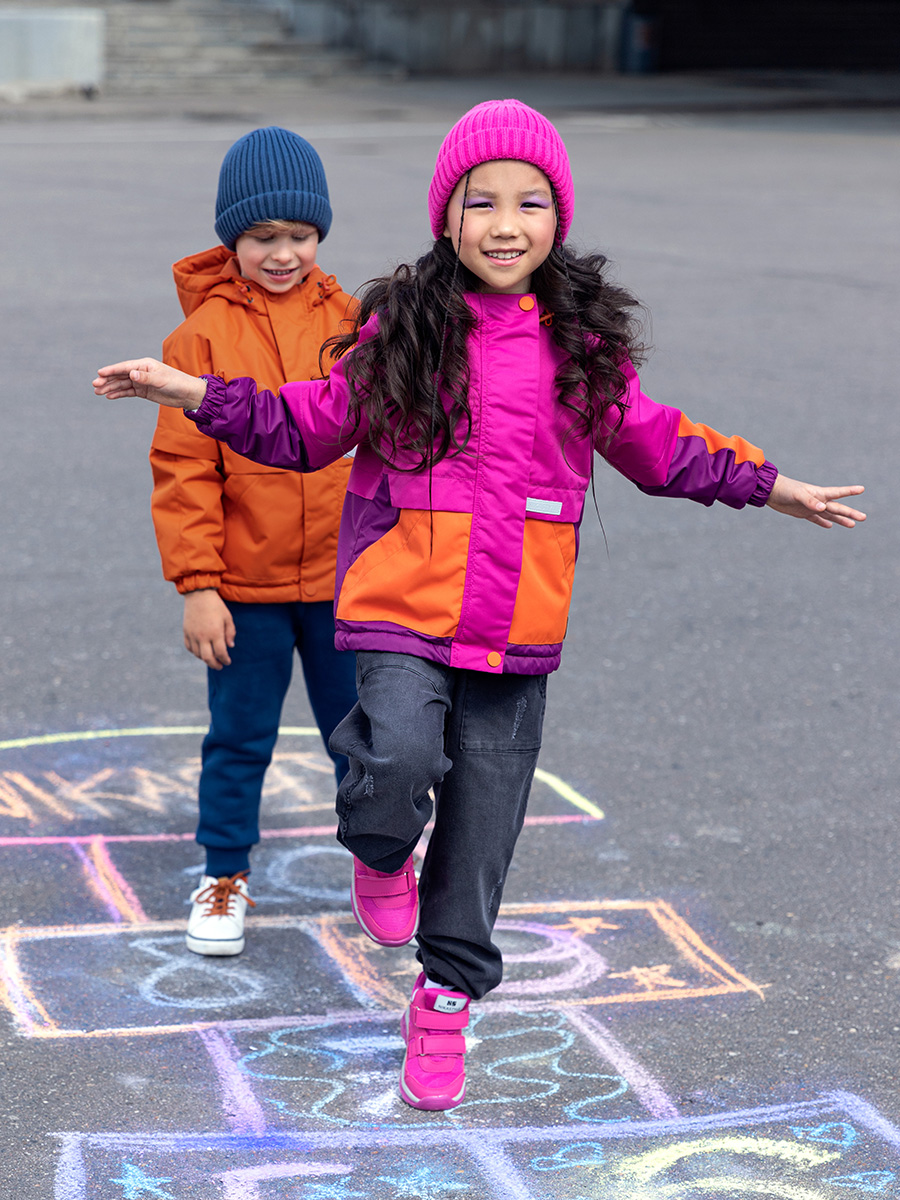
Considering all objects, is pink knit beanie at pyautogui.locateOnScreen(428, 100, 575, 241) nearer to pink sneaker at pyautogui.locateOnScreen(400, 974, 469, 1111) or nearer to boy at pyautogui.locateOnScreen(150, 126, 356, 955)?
boy at pyautogui.locateOnScreen(150, 126, 356, 955)

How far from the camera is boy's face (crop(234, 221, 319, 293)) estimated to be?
304 centimetres

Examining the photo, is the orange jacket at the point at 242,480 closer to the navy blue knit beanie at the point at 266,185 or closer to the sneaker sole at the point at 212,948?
the navy blue knit beanie at the point at 266,185

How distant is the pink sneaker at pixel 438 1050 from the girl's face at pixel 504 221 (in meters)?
1.18

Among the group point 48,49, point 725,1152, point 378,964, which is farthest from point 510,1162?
point 48,49

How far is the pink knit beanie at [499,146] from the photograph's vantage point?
248cm

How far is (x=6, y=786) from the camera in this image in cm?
384

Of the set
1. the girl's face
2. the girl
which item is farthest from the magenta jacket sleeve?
the girl's face

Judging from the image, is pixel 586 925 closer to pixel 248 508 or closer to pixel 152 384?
pixel 248 508

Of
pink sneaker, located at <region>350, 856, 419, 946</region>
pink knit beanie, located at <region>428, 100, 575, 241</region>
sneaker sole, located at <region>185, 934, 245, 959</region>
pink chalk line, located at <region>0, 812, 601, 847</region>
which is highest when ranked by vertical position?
pink knit beanie, located at <region>428, 100, 575, 241</region>

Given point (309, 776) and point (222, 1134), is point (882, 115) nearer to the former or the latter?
point (309, 776)

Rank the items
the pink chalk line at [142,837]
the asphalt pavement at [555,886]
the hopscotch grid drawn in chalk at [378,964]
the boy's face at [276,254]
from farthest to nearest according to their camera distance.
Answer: the pink chalk line at [142,837]
the boy's face at [276,254]
the hopscotch grid drawn in chalk at [378,964]
the asphalt pavement at [555,886]

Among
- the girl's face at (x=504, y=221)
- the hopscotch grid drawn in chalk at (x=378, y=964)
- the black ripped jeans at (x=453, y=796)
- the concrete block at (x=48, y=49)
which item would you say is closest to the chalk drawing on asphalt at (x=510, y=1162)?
the black ripped jeans at (x=453, y=796)

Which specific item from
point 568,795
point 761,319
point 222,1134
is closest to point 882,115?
point 761,319

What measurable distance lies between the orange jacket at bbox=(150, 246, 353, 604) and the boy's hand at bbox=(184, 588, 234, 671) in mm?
29
